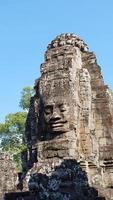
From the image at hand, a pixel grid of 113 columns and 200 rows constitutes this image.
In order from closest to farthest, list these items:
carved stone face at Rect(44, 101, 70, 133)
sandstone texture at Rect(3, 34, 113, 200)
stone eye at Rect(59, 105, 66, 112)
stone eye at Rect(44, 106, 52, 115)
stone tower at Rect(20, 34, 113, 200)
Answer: sandstone texture at Rect(3, 34, 113, 200) → stone tower at Rect(20, 34, 113, 200) → carved stone face at Rect(44, 101, 70, 133) → stone eye at Rect(59, 105, 66, 112) → stone eye at Rect(44, 106, 52, 115)

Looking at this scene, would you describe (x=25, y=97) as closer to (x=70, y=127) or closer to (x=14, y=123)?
(x=14, y=123)

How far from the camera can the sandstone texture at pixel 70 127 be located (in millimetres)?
12664

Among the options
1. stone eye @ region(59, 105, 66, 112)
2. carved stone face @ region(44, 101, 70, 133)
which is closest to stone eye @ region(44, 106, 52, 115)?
carved stone face @ region(44, 101, 70, 133)

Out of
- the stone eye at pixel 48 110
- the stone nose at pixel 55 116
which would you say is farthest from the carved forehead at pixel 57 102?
the stone nose at pixel 55 116

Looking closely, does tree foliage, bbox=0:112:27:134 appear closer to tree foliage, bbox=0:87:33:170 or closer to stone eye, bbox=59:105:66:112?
tree foliage, bbox=0:87:33:170

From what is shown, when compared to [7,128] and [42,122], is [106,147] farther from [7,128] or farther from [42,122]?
[7,128]

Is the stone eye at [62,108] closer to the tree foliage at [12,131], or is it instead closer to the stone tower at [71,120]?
the stone tower at [71,120]

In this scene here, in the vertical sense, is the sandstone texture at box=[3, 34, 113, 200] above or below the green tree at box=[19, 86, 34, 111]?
below

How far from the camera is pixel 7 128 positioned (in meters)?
33.2

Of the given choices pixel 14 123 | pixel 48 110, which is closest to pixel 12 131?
pixel 14 123

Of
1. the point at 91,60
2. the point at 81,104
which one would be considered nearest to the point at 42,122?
the point at 81,104

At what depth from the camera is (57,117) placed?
561 inches

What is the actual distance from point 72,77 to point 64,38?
2.52 metres

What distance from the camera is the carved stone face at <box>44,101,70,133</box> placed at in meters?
14.2
